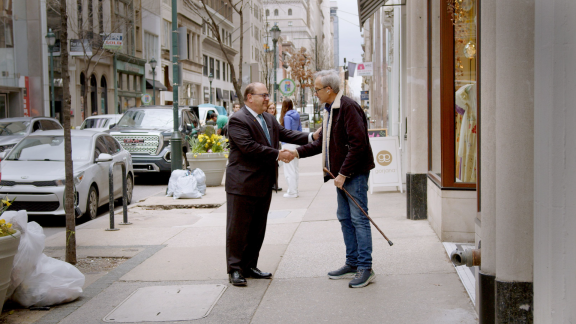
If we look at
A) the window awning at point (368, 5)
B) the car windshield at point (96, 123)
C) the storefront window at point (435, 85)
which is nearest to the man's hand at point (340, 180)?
the storefront window at point (435, 85)

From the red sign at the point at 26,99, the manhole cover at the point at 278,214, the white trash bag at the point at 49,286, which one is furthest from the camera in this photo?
the red sign at the point at 26,99

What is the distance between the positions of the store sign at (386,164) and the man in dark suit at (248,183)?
6.41m

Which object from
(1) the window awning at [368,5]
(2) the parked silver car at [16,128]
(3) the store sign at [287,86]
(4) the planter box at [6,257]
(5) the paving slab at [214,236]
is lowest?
(5) the paving slab at [214,236]

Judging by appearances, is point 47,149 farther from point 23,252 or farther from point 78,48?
point 78,48

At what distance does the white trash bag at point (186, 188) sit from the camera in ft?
41.9

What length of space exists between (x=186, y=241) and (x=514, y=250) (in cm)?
524

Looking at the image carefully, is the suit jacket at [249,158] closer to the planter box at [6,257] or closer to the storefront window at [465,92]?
the planter box at [6,257]

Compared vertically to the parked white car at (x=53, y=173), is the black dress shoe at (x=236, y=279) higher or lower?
lower

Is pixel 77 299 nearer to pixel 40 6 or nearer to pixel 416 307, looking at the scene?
pixel 416 307

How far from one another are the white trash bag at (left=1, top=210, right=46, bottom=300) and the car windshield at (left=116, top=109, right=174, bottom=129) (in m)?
12.5

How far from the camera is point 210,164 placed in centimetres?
1483

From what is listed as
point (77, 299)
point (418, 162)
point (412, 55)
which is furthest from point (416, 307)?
point (412, 55)

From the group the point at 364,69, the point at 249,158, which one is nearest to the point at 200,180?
the point at 249,158

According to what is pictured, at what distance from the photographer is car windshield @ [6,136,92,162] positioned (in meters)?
11.0
